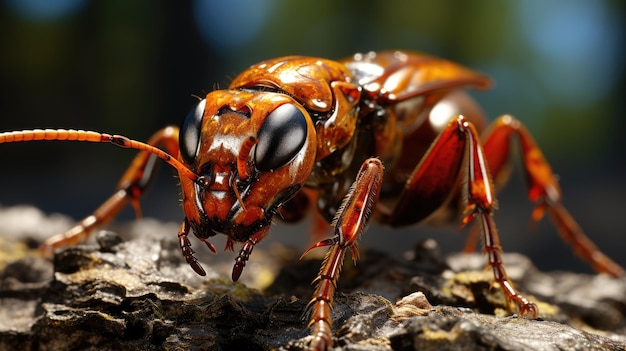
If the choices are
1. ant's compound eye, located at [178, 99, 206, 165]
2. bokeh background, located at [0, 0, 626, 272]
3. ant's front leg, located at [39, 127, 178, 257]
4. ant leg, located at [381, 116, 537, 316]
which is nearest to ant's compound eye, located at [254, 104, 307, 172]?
ant's compound eye, located at [178, 99, 206, 165]

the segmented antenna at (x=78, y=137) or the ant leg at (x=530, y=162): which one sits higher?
the ant leg at (x=530, y=162)

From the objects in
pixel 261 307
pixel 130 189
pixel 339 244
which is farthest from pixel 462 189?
pixel 130 189

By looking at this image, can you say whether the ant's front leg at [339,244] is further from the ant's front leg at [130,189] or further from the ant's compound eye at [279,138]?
the ant's front leg at [130,189]

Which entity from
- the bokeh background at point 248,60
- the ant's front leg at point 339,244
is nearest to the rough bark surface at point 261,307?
the ant's front leg at point 339,244

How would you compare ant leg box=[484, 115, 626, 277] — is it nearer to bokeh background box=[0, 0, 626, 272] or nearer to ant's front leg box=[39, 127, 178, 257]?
ant's front leg box=[39, 127, 178, 257]

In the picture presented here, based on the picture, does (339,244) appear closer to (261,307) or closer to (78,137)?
(261,307)

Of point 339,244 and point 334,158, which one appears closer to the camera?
point 339,244

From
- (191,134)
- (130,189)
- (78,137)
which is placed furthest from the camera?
(130,189)
